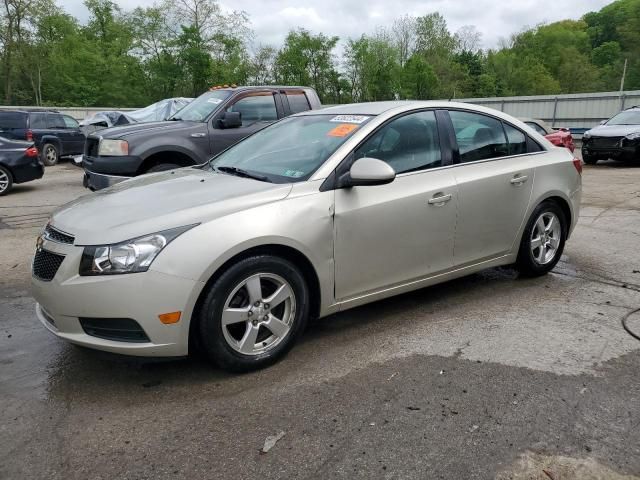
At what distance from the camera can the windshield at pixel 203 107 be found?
321 inches

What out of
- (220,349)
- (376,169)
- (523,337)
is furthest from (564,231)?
(220,349)

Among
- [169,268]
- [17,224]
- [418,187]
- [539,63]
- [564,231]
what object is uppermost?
[539,63]

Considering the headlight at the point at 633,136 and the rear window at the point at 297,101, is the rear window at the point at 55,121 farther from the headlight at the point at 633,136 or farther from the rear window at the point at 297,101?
the headlight at the point at 633,136

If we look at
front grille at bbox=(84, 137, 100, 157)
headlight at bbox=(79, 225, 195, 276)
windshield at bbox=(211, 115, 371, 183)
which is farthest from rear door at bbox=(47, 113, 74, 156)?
headlight at bbox=(79, 225, 195, 276)

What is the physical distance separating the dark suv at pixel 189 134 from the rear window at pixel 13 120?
938 cm

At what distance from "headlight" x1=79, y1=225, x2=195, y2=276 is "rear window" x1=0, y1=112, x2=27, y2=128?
15.0 m

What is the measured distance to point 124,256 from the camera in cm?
291

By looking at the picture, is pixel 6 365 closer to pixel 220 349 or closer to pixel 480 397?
pixel 220 349

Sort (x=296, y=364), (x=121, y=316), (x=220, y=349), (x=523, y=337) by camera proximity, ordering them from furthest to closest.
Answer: (x=523, y=337), (x=296, y=364), (x=220, y=349), (x=121, y=316)

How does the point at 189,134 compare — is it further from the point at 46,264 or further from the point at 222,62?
the point at 222,62

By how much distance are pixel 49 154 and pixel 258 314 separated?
624 inches

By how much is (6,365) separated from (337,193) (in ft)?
7.77

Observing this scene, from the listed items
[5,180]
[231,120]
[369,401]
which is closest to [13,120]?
[5,180]

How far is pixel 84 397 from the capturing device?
9.93ft
